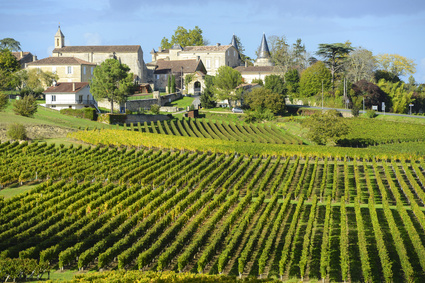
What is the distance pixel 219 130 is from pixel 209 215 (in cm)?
3249

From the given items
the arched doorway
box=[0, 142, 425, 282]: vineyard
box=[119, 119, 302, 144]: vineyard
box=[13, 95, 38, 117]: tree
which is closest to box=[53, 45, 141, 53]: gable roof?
the arched doorway

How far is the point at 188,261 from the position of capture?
2147 centimetres

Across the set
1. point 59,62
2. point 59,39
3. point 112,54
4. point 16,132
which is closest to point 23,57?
point 59,39

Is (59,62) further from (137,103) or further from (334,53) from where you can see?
(334,53)

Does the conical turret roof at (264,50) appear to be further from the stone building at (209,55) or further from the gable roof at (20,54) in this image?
the gable roof at (20,54)

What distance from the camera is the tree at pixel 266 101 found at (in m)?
71.1

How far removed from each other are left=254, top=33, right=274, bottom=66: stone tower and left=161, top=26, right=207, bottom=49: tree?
42.3 feet

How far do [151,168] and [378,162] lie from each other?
62.7 feet

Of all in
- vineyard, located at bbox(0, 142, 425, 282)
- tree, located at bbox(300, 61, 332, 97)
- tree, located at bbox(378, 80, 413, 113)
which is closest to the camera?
vineyard, located at bbox(0, 142, 425, 282)

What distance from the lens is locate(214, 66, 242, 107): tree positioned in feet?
253

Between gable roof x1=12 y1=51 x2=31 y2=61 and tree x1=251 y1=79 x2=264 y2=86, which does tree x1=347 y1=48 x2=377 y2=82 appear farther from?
gable roof x1=12 y1=51 x2=31 y2=61

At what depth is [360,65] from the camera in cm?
9275

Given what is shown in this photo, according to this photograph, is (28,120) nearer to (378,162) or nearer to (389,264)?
(378,162)

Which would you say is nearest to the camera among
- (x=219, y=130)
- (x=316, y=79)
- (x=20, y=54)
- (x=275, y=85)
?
(x=219, y=130)
